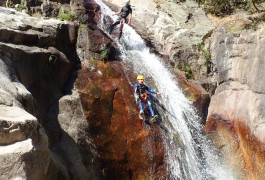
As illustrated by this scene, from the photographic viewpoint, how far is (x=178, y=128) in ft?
35.8

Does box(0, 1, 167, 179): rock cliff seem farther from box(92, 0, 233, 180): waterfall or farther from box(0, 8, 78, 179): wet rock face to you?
box(92, 0, 233, 180): waterfall

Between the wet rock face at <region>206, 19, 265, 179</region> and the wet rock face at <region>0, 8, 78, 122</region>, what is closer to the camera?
the wet rock face at <region>0, 8, 78, 122</region>

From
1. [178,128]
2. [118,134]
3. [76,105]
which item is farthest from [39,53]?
[178,128]

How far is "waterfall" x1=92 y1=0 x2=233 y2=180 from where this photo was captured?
985cm

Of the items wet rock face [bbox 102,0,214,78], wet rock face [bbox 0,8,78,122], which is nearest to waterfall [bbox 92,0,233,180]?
wet rock face [bbox 102,0,214,78]

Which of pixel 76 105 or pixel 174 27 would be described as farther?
pixel 174 27

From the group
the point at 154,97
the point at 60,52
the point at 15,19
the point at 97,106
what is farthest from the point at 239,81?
the point at 15,19

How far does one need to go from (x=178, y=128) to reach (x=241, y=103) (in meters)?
2.51

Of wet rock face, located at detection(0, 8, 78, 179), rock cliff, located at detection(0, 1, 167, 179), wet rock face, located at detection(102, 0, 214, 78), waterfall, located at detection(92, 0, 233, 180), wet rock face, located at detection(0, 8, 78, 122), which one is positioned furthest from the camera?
wet rock face, located at detection(102, 0, 214, 78)

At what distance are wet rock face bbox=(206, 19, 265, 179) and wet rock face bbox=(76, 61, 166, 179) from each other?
9.79 feet

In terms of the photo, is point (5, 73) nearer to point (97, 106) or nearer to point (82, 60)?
point (97, 106)

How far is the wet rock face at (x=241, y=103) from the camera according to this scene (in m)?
10.4

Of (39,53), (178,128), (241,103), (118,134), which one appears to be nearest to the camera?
(39,53)

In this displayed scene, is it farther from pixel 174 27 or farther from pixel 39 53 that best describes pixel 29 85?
pixel 174 27
